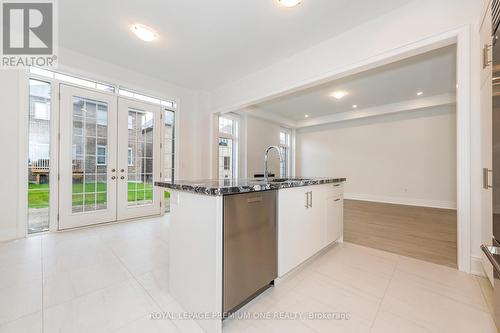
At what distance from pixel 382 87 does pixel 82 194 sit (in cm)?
637

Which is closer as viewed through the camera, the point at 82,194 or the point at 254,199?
the point at 254,199

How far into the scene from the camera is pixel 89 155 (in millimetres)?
3393

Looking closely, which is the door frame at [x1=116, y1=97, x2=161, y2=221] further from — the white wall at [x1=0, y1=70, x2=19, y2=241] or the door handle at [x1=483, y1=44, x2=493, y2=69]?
the door handle at [x1=483, y1=44, x2=493, y2=69]

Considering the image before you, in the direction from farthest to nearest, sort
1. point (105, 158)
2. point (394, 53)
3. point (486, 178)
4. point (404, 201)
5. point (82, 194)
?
point (404, 201) → point (105, 158) → point (82, 194) → point (394, 53) → point (486, 178)

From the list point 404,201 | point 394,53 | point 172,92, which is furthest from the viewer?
point 404,201

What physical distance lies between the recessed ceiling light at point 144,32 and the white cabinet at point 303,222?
2.76 m

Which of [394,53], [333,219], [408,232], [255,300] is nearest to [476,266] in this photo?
[333,219]

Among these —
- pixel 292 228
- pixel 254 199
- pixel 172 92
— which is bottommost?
pixel 292 228

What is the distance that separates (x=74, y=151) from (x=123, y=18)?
2200 mm

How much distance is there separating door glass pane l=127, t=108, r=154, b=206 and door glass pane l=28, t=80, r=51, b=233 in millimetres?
1103

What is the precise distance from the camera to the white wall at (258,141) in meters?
6.16

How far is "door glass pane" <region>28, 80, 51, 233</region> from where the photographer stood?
2934mm

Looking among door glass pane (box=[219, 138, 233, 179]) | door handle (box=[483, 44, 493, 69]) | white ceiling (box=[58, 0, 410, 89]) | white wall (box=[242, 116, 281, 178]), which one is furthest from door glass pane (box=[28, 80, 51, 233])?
door handle (box=[483, 44, 493, 69])

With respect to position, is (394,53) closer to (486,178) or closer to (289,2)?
(289,2)
